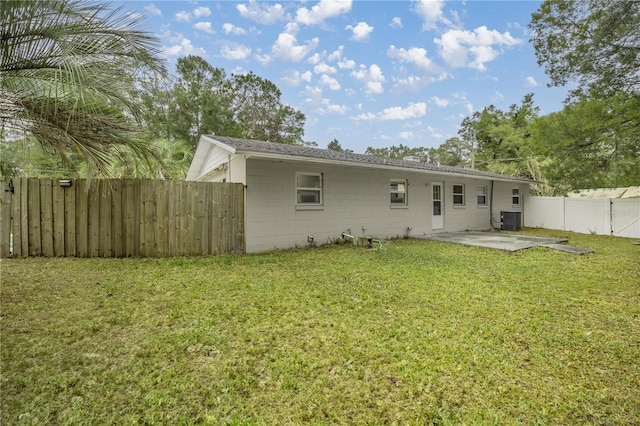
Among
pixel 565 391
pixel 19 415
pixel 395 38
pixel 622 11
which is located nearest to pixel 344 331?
pixel 565 391

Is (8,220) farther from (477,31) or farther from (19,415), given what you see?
(477,31)

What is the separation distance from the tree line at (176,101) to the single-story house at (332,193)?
6.11 ft

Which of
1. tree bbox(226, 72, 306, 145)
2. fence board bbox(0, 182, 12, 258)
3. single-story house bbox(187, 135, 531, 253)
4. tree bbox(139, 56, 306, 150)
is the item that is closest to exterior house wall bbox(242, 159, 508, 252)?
single-story house bbox(187, 135, 531, 253)

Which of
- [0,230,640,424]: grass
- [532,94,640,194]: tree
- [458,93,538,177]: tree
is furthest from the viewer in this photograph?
[458,93,538,177]: tree

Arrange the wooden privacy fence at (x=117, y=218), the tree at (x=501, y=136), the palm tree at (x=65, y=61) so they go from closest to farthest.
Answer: the palm tree at (x=65, y=61) < the wooden privacy fence at (x=117, y=218) < the tree at (x=501, y=136)

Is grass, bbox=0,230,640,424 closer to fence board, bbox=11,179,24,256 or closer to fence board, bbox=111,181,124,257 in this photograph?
fence board, bbox=111,181,124,257

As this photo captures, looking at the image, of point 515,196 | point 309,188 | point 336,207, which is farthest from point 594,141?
point 309,188

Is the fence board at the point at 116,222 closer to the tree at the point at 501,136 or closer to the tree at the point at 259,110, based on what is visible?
the tree at the point at 259,110

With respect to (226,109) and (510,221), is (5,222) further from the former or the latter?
(226,109)

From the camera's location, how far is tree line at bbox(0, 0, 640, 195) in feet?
9.71

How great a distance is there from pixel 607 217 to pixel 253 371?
16136 millimetres

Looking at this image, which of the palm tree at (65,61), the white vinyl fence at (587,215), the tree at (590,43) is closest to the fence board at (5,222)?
the palm tree at (65,61)

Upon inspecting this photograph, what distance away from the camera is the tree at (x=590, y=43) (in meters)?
8.23

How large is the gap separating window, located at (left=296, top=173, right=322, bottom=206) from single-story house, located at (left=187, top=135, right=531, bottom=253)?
0.09ft
